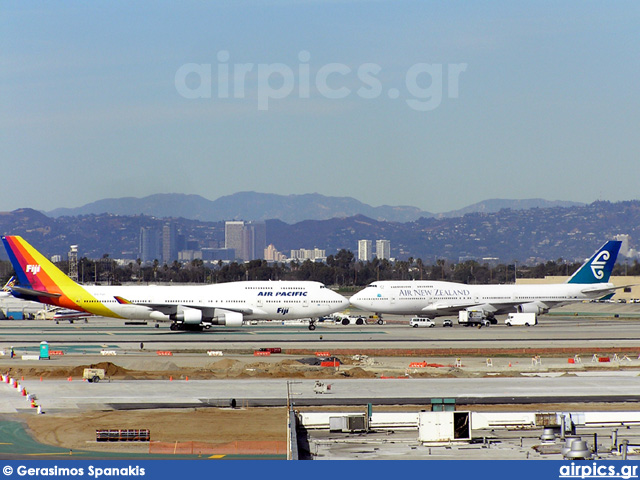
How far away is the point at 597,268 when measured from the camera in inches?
4326

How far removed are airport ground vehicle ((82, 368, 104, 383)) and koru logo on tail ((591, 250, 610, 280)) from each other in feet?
253

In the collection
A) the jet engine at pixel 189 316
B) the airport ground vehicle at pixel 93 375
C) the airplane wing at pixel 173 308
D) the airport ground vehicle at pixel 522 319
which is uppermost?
the airplane wing at pixel 173 308

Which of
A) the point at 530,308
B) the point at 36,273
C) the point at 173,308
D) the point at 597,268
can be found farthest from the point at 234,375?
the point at 597,268

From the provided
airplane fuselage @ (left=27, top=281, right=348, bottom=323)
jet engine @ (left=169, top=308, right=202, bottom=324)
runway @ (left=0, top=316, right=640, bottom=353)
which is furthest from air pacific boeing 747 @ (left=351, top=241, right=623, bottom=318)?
jet engine @ (left=169, top=308, right=202, bottom=324)

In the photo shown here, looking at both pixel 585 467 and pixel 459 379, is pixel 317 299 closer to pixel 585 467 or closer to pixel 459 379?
pixel 459 379

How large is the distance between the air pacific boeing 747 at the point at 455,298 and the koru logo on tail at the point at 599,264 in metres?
4.39

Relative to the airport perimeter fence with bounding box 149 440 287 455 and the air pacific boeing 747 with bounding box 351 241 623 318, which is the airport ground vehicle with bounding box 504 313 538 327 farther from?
the airport perimeter fence with bounding box 149 440 287 455

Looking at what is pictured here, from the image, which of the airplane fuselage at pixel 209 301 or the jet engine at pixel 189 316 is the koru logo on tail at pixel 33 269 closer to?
the airplane fuselage at pixel 209 301

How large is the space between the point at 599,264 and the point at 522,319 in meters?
17.7

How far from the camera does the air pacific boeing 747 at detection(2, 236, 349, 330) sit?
8231 cm

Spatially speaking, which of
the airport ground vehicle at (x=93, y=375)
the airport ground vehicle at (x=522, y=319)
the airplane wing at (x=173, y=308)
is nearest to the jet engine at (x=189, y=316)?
the airplane wing at (x=173, y=308)

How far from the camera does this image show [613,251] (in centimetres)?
11119

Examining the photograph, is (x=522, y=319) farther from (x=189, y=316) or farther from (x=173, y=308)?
(x=173, y=308)

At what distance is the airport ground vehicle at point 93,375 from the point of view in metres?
47.1
